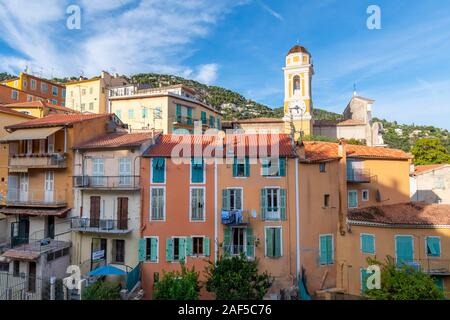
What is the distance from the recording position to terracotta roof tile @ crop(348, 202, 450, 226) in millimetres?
19547

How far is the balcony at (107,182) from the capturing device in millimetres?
19986

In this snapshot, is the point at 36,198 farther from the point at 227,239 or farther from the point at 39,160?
the point at 227,239

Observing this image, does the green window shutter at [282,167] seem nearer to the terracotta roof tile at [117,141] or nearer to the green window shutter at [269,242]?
the green window shutter at [269,242]

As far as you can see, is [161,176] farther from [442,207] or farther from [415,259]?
[442,207]

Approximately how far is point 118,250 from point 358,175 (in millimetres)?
19124

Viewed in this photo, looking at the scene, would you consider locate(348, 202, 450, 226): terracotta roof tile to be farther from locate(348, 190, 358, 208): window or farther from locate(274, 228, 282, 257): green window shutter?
locate(274, 228, 282, 257): green window shutter

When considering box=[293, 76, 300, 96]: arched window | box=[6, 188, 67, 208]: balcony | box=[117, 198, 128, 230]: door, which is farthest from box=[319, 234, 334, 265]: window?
box=[293, 76, 300, 96]: arched window

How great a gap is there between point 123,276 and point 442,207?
75.8 feet

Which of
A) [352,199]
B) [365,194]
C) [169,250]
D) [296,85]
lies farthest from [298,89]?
[169,250]

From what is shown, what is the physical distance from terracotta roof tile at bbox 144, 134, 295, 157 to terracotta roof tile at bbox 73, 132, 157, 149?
0.90 metres

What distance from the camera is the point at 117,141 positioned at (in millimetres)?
21328

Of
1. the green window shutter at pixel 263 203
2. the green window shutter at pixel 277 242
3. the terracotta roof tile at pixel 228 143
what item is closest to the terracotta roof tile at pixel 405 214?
the green window shutter at pixel 277 242
